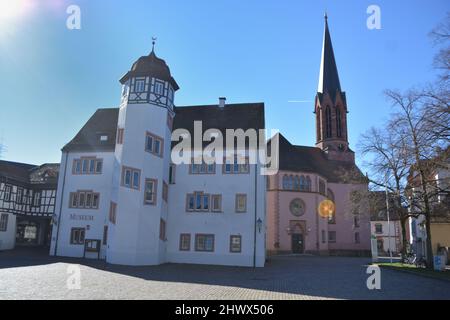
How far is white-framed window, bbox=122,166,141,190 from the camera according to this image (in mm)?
26250

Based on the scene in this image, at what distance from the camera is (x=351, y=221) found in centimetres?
5669

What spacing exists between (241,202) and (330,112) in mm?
37114

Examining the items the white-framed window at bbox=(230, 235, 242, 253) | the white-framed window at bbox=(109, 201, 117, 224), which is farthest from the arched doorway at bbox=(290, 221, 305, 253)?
the white-framed window at bbox=(109, 201, 117, 224)

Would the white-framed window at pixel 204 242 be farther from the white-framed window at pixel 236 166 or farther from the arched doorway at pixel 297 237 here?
the arched doorway at pixel 297 237

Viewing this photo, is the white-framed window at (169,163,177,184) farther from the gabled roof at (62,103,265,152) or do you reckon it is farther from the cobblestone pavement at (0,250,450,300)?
the cobblestone pavement at (0,250,450,300)

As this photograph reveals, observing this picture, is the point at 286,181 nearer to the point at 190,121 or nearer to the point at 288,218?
the point at 288,218

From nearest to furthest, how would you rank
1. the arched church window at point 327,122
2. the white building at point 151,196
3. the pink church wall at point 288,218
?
the white building at point 151,196
the pink church wall at point 288,218
the arched church window at point 327,122

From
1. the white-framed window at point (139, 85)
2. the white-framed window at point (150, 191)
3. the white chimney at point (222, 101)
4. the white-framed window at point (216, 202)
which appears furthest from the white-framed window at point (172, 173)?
the white chimney at point (222, 101)

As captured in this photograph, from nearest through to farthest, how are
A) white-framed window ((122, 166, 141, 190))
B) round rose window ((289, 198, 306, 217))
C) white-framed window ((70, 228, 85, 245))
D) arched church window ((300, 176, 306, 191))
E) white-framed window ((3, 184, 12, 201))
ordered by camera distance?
white-framed window ((122, 166, 141, 190)) → white-framed window ((70, 228, 85, 245)) → white-framed window ((3, 184, 12, 201)) → round rose window ((289, 198, 306, 217)) → arched church window ((300, 176, 306, 191))

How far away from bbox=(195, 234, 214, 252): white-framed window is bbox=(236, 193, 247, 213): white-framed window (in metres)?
2.83

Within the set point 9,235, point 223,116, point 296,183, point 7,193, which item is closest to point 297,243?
point 296,183

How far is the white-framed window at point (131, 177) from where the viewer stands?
26250 mm

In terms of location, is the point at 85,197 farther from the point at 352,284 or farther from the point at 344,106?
the point at 344,106
